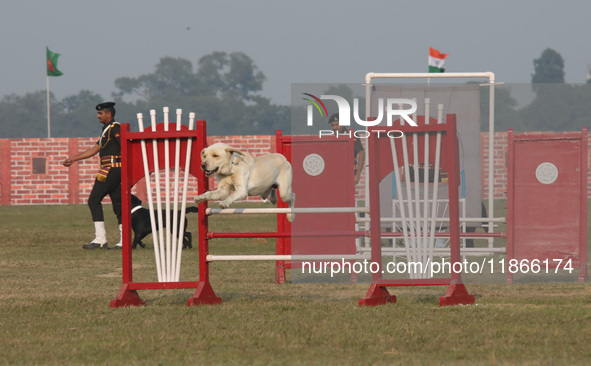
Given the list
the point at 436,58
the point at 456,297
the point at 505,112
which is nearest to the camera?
the point at 456,297

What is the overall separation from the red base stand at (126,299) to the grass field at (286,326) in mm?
86

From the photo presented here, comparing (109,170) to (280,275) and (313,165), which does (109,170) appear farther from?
(280,275)

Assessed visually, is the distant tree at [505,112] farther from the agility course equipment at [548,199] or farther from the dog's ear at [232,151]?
the dog's ear at [232,151]

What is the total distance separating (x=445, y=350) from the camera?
5613 mm

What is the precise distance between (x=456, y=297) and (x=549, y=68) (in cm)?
10972

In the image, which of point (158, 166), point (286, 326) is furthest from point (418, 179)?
point (158, 166)

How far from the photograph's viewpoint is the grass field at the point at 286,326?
18.1ft

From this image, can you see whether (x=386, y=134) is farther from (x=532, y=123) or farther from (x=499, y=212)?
(x=532, y=123)

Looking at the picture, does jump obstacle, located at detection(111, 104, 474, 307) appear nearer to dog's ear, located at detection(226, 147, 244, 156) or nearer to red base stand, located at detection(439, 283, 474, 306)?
red base stand, located at detection(439, 283, 474, 306)

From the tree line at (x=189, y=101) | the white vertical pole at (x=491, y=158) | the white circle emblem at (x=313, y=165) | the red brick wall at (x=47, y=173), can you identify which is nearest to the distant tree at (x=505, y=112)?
the white vertical pole at (x=491, y=158)

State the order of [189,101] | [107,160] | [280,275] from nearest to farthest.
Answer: [280,275]
[107,160]
[189,101]

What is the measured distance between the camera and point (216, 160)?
7.66 m

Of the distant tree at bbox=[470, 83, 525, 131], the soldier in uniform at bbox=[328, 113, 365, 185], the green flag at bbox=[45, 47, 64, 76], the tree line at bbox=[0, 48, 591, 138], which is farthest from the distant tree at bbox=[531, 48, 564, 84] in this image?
the soldier in uniform at bbox=[328, 113, 365, 185]

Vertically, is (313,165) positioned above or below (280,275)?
above
